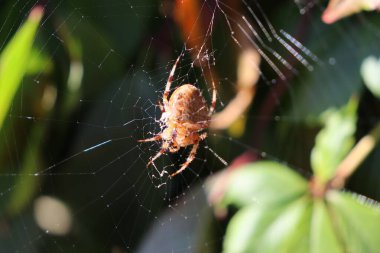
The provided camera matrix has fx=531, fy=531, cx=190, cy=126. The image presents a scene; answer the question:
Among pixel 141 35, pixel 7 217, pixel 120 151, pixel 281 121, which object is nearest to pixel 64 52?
pixel 141 35

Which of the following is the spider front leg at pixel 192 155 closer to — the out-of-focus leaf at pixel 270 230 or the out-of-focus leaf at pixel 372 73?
the out-of-focus leaf at pixel 270 230

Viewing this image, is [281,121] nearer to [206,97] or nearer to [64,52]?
[206,97]

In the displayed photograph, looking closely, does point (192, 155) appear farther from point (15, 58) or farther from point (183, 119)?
point (15, 58)

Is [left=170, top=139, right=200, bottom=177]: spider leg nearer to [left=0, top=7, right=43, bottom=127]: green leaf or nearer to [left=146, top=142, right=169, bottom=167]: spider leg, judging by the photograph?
[left=146, top=142, right=169, bottom=167]: spider leg

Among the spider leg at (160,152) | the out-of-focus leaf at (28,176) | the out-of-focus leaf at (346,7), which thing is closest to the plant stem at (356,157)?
the out-of-focus leaf at (346,7)

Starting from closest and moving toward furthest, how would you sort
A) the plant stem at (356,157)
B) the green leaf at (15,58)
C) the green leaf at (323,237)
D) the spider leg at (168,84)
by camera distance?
the green leaf at (15,58), the green leaf at (323,237), the plant stem at (356,157), the spider leg at (168,84)

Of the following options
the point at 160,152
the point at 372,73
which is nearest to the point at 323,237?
the point at 372,73

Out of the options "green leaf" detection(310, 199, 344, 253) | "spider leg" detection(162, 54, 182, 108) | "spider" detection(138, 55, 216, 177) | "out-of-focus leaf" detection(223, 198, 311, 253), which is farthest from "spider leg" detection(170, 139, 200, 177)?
"green leaf" detection(310, 199, 344, 253)
